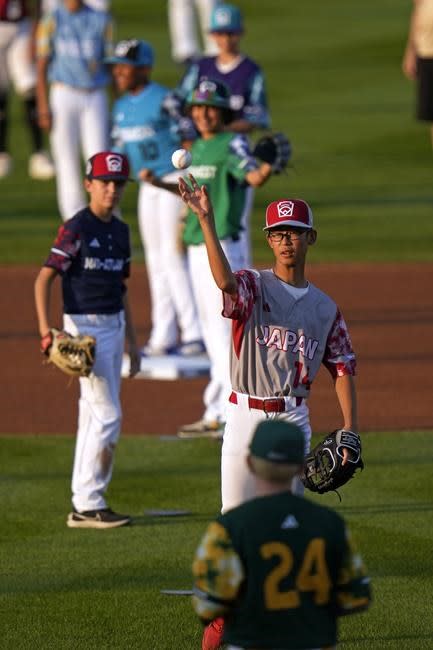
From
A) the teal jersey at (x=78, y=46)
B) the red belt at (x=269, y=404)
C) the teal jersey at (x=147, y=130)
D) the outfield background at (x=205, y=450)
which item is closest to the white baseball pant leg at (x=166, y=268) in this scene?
the teal jersey at (x=147, y=130)

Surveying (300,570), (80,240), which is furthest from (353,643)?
(80,240)

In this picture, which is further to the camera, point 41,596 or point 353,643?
point 41,596

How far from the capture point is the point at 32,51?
23.1 meters

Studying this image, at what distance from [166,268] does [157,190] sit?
0.67 metres

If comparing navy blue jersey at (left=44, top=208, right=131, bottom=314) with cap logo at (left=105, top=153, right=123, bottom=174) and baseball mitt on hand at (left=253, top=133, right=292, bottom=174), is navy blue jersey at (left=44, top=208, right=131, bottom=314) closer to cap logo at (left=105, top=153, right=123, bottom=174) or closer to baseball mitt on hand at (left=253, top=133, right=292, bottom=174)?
cap logo at (left=105, top=153, right=123, bottom=174)

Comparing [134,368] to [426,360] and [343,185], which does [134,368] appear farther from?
[343,185]

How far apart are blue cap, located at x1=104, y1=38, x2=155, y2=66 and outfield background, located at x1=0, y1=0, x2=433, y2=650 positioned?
2.71 meters

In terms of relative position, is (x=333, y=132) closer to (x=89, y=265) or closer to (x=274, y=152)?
(x=274, y=152)

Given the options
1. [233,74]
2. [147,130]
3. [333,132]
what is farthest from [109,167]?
[333,132]

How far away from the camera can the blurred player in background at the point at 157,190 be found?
13139 millimetres

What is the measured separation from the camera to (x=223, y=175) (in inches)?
424

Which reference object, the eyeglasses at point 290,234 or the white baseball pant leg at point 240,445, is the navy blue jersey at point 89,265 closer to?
the white baseball pant leg at point 240,445

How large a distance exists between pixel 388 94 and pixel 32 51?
28.6ft

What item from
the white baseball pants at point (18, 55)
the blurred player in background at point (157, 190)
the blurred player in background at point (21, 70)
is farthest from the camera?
the white baseball pants at point (18, 55)
